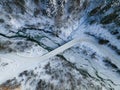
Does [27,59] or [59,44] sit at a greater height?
[59,44]

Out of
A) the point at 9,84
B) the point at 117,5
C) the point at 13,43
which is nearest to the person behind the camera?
the point at 9,84

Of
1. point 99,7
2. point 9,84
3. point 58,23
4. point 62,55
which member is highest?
point 99,7

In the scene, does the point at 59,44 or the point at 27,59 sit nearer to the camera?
the point at 27,59

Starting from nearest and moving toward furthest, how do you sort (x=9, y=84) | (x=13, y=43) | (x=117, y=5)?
(x=9, y=84), (x=13, y=43), (x=117, y=5)

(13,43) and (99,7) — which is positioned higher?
(99,7)

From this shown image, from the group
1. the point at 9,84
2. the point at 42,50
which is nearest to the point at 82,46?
the point at 42,50

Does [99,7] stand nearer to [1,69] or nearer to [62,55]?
[62,55]

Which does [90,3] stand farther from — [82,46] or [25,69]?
[25,69]

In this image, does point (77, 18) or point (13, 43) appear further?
point (77, 18)
